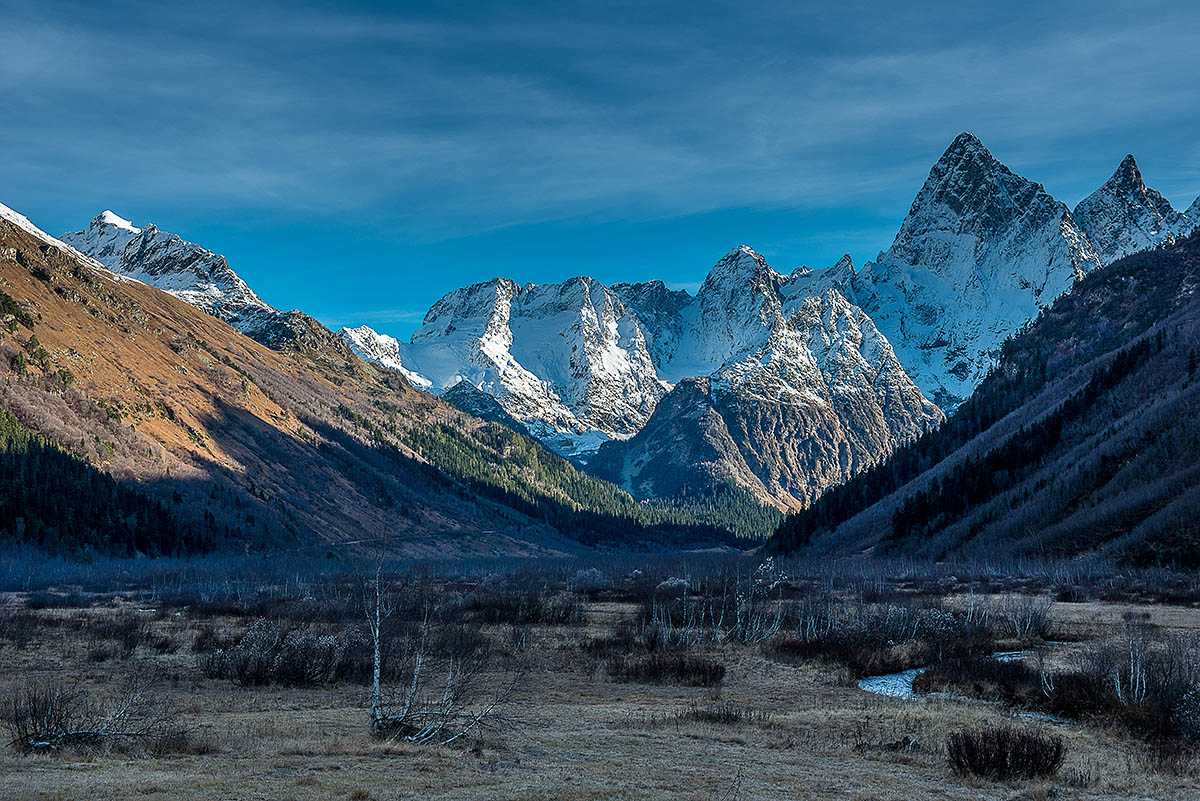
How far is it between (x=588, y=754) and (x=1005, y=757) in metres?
10.9

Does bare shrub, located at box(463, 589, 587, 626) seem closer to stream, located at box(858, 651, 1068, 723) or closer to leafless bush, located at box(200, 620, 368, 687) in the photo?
leafless bush, located at box(200, 620, 368, 687)

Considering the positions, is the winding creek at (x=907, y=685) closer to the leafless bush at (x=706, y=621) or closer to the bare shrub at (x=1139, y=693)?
the bare shrub at (x=1139, y=693)

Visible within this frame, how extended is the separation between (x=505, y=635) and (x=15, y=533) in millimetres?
104365

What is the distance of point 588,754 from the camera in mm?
26578

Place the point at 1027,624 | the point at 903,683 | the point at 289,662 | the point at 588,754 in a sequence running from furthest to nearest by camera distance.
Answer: the point at 1027,624, the point at 903,683, the point at 289,662, the point at 588,754

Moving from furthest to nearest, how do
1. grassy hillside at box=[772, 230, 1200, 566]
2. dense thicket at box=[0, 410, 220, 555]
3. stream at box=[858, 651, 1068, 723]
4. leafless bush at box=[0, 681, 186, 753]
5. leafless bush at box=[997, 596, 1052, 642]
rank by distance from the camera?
1. dense thicket at box=[0, 410, 220, 555]
2. grassy hillside at box=[772, 230, 1200, 566]
3. leafless bush at box=[997, 596, 1052, 642]
4. stream at box=[858, 651, 1068, 723]
5. leafless bush at box=[0, 681, 186, 753]

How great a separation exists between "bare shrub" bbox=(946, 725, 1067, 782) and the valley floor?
1.66 feet

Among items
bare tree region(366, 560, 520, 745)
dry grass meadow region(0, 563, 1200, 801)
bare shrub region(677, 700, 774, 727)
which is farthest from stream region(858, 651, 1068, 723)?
bare tree region(366, 560, 520, 745)

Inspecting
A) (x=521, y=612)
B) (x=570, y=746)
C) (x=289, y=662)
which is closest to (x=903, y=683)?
(x=570, y=746)

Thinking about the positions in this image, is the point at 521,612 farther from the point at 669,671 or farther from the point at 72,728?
the point at 72,728

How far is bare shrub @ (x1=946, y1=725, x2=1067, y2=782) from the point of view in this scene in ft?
81.2

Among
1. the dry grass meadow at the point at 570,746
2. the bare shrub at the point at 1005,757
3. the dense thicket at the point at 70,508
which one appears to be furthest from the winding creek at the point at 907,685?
the dense thicket at the point at 70,508

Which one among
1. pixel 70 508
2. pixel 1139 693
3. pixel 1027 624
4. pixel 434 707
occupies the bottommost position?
pixel 434 707

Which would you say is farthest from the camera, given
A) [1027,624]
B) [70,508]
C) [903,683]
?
[70,508]
